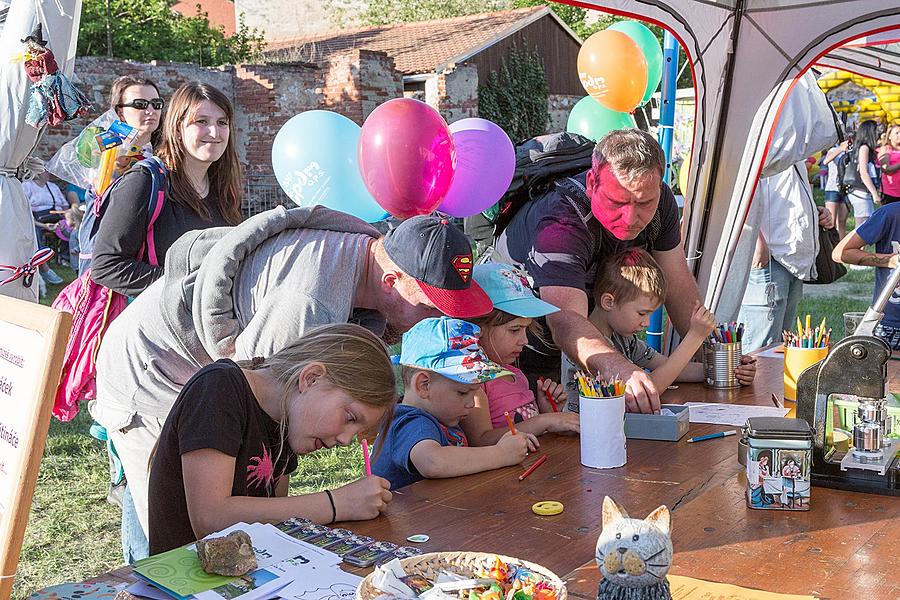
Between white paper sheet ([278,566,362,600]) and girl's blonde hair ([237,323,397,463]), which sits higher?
girl's blonde hair ([237,323,397,463])

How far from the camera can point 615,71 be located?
528cm

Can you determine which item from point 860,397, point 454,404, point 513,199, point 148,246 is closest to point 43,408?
point 454,404

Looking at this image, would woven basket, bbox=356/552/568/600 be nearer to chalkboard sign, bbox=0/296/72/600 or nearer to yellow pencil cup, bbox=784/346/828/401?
chalkboard sign, bbox=0/296/72/600

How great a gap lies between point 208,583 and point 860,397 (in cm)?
125

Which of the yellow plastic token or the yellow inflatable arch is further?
the yellow inflatable arch

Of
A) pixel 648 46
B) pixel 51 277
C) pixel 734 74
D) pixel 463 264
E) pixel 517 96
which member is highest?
pixel 517 96

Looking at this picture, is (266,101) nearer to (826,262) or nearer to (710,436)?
(826,262)

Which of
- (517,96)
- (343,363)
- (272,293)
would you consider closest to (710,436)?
(343,363)

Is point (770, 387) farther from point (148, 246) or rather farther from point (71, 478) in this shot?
point (71, 478)

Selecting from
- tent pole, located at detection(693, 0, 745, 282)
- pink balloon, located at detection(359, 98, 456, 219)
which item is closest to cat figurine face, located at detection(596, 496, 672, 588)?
pink balloon, located at detection(359, 98, 456, 219)

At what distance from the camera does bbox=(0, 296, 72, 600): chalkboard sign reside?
45.4 inches

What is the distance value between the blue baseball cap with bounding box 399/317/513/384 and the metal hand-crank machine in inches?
24.8

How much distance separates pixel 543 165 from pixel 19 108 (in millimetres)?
1731

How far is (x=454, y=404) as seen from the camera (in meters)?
2.05
